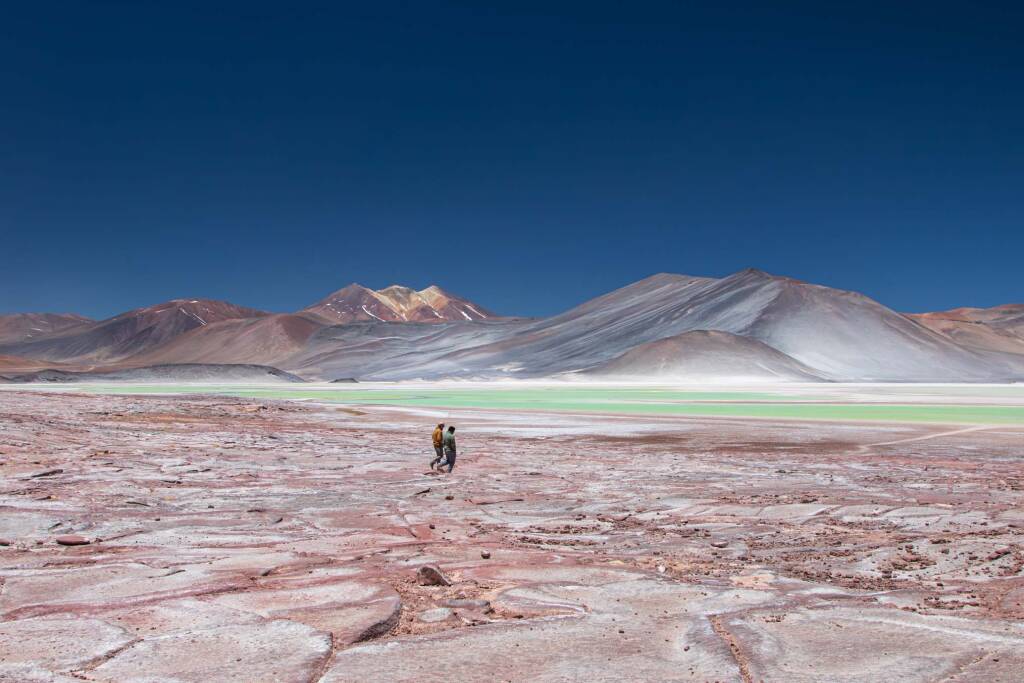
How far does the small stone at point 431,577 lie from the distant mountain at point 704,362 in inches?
3616

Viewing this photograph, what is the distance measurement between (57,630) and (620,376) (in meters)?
98.2

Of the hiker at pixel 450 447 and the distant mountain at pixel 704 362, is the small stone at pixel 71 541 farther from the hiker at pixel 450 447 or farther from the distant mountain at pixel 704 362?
the distant mountain at pixel 704 362

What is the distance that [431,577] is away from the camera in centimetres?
681

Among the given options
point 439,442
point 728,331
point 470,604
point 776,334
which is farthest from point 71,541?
point 776,334

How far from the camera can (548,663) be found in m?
4.96

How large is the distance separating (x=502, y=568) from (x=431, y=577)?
34.2 inches

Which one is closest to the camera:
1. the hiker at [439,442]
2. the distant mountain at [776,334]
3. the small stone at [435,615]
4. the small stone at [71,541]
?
the small stone at [435,615]

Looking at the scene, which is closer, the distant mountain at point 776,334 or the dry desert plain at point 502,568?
the dry desert plain at point 502,568

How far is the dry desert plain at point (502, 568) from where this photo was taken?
5.00 m

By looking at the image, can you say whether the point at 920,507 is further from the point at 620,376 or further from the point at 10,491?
the point at 620,376

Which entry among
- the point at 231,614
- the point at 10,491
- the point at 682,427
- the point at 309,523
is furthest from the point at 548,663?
the point at 682,427

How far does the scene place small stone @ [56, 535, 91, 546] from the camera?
8039mm

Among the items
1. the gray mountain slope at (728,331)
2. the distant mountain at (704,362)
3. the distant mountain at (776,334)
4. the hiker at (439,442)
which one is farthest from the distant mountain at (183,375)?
the hiker at (439,442)

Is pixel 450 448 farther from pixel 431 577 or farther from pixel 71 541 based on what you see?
pixel 431 577
